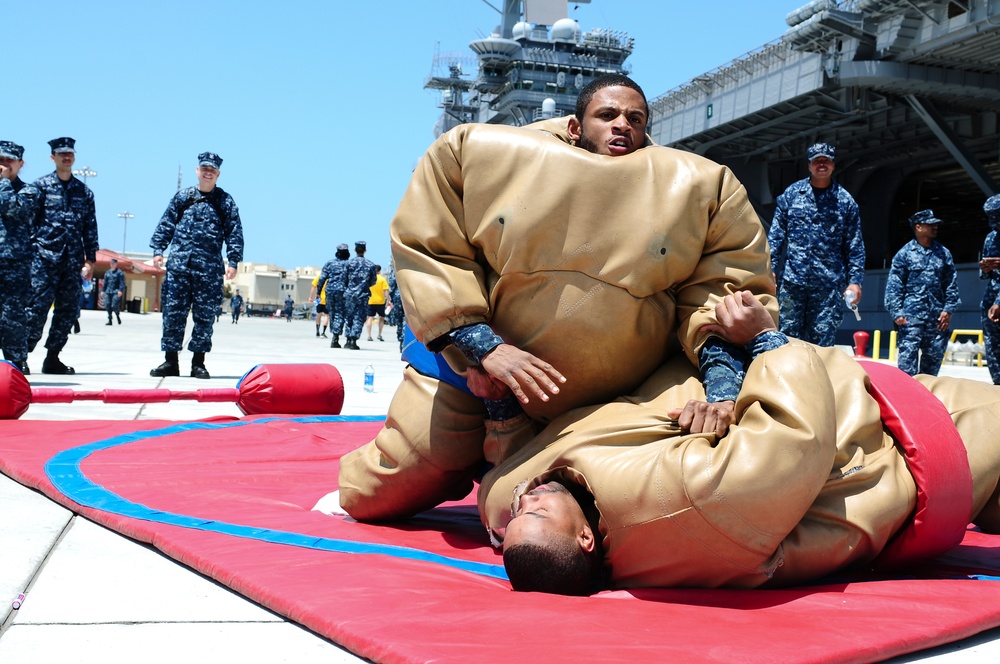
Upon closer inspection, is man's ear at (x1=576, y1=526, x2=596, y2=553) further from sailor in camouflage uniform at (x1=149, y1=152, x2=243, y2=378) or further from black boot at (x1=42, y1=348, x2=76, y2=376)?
black boot at (x1=42, y1=348, x2=76, y2=376)

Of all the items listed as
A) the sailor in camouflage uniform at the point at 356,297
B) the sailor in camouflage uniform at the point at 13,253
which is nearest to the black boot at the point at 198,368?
the sailor in camouflage uniform at the point at 13,253

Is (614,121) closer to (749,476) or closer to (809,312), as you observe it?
(749,476)

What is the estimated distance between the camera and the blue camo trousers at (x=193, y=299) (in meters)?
8.67

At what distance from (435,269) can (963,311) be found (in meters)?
33.2

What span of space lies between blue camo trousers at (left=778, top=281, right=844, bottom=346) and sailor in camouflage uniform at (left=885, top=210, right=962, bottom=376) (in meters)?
2.35

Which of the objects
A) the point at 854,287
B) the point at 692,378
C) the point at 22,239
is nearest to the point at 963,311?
the point at 854,287

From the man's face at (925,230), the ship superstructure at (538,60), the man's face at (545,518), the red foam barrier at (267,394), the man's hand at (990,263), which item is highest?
the ship superstructure at (538,60)

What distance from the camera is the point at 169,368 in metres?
9.07

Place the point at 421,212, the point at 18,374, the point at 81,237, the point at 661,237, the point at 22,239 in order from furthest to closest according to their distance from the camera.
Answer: the point at 81,237 < the point at 22,239 < the point at 18,374 < the point at 421,212 < the point at 661,237

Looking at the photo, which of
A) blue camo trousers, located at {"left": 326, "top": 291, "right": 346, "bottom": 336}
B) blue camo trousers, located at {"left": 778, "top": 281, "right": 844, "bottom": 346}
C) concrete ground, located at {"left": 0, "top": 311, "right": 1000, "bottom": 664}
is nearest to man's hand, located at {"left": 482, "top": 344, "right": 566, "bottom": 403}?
concrete ground, located at {"left": 0, "top": 311, "right": 1000, "bottom": 664}

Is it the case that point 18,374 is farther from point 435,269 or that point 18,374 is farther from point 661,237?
point 661,237

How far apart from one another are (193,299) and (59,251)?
1.16m

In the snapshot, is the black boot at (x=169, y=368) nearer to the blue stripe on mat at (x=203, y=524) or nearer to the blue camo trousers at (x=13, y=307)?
the blue camo trousers at (x=13, y=307)

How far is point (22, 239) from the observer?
27.0ft
